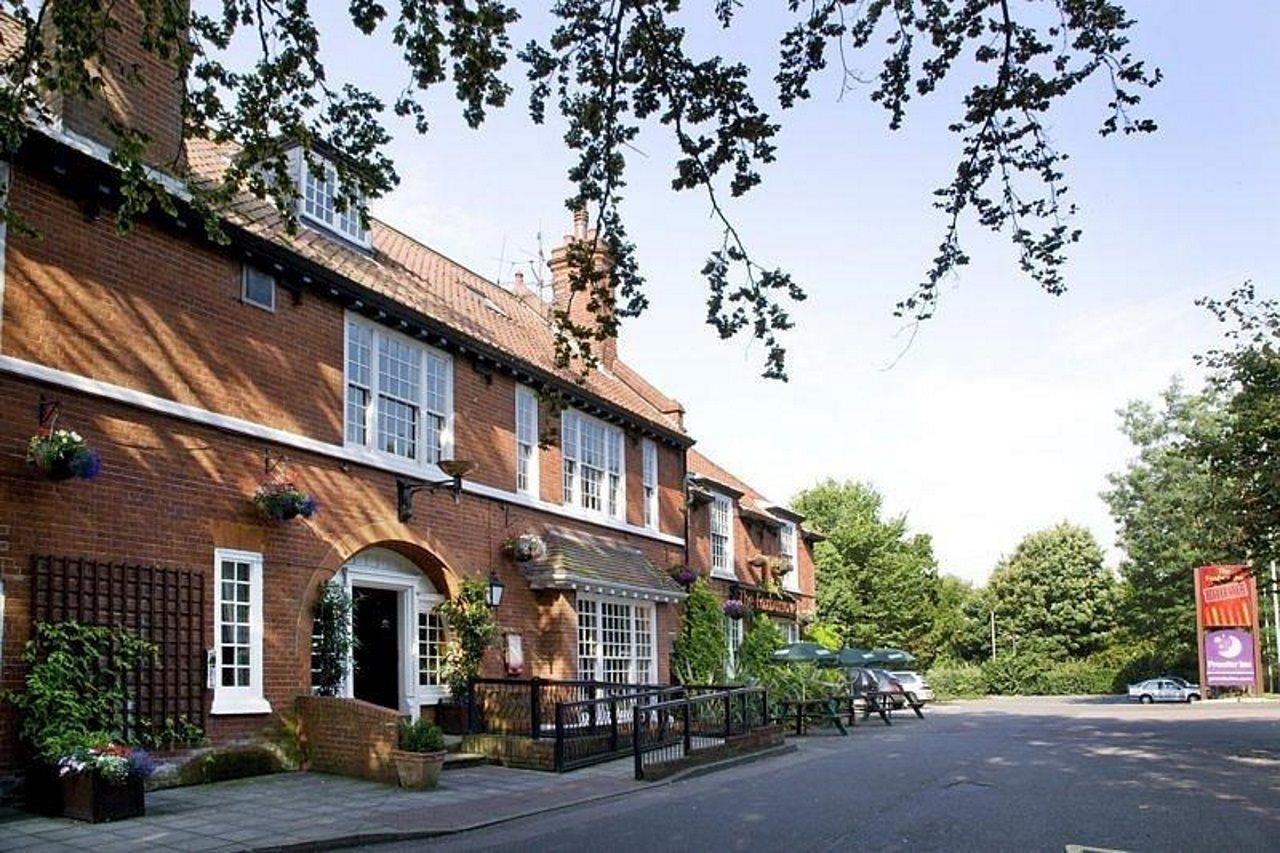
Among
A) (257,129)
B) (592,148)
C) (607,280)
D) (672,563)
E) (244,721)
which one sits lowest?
(244,721)

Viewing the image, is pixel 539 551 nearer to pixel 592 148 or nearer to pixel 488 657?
pixel 488 657

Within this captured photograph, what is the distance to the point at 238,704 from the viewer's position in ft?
43.2

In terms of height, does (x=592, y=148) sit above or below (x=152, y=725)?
above

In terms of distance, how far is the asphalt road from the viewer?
1007 cm

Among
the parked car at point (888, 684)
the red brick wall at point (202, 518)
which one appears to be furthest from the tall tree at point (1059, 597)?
the red brick wall at point (202, 518)

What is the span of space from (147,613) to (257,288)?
4395 mm

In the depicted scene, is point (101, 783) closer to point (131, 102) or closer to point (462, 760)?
point (462, 760)

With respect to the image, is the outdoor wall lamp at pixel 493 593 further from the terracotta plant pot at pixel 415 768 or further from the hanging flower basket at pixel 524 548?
the terracotta plant pot at pixel 415 768

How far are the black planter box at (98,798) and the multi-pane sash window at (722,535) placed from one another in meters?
20.4

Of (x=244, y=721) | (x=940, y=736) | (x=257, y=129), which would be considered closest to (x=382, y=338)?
(x=244, y=721)

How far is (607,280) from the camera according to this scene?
27.5 feet

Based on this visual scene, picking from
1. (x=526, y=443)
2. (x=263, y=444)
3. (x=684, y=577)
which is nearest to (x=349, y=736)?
(x=263, y=444)

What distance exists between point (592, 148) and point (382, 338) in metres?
10.2

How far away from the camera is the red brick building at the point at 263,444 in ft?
37.6
